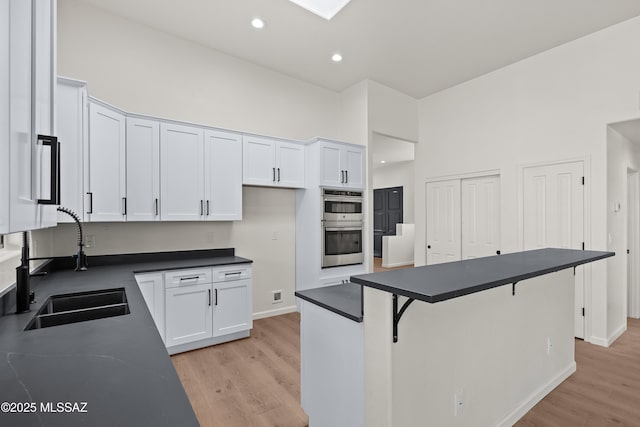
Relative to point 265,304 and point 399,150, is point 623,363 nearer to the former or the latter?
point 265,304

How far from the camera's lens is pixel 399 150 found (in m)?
7.58

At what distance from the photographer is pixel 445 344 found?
1.68 m

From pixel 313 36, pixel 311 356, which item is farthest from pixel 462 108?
pixel 311 356

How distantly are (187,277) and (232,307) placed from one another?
0.60 metres

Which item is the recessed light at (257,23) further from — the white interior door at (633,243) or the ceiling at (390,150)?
the white interior door at (633,243)

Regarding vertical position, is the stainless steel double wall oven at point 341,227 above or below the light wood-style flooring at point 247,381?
above

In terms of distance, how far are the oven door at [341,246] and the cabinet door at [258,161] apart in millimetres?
1045

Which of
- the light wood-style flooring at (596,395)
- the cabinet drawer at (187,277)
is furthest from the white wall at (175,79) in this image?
the light wood-style flooring at (596,395)

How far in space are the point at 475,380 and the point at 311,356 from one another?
39.4 inches

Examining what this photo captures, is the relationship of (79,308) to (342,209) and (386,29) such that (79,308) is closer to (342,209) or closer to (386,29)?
(342,209)

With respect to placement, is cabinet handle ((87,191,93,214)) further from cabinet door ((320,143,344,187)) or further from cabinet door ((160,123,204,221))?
cabinet door ((320,143,344,187))

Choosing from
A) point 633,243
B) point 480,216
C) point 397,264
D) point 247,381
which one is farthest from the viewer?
point 397,264

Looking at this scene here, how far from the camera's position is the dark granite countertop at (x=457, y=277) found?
126cm

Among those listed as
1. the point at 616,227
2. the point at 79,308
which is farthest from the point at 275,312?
the point at 616,227
